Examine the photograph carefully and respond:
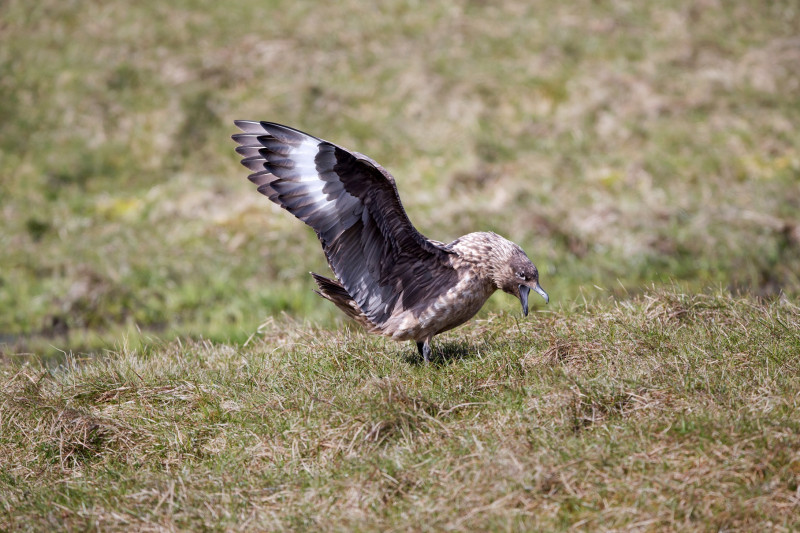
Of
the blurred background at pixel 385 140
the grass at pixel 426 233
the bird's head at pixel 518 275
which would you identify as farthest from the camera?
the blurred background at pixel 385 140

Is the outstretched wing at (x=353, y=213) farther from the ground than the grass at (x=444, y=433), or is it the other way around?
the outstretched wing at (x=353, y=213)

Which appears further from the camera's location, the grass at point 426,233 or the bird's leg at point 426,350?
the bird's leg at point 426,350

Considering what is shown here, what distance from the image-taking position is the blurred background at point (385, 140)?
783 cm

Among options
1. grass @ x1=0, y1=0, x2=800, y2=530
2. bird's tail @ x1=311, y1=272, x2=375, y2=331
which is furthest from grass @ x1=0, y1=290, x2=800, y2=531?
bird's tail @ x1=311, y1=272, x2=375, y2=331

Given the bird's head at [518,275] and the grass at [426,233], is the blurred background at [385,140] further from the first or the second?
the bird's head at [518,275]

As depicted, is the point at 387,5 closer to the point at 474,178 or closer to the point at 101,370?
the point at 474,178

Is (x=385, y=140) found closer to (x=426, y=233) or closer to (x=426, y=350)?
(x=426, y=233)

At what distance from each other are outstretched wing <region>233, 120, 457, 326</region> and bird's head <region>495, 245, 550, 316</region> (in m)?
0.25

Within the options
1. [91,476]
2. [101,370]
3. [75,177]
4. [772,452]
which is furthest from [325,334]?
[75,177]

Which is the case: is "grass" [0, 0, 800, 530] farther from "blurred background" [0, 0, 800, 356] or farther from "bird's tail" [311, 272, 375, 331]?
"bird's tail" [311, 272, 375, 331]

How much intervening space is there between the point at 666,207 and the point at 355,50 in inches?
216

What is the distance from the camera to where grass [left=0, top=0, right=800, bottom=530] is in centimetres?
324

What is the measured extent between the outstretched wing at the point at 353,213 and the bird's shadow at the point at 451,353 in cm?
27

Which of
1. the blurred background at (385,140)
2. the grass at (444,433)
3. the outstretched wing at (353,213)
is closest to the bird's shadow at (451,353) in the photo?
the grass at (444,433)
